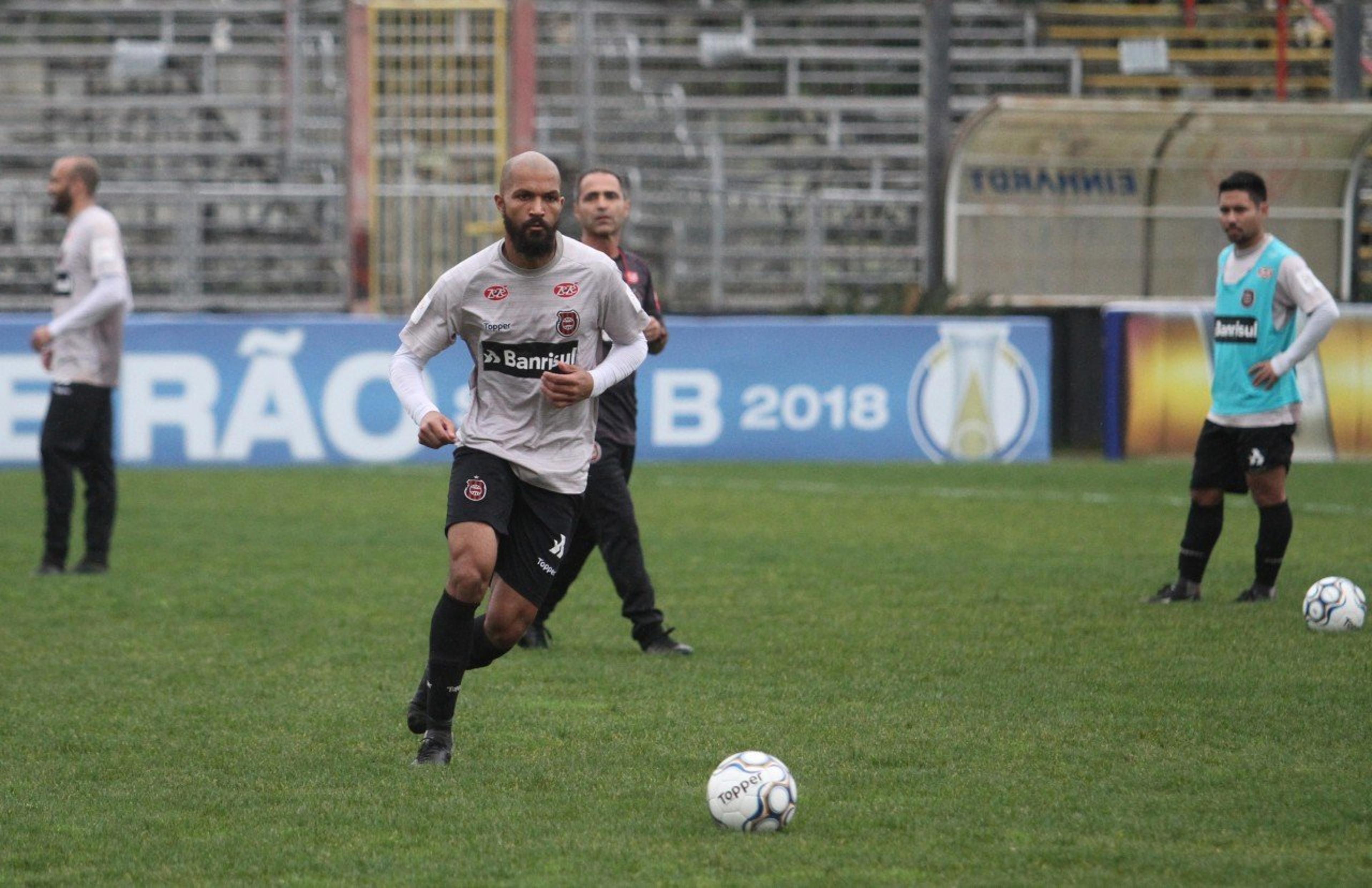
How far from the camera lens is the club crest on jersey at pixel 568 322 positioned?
19.0 ft

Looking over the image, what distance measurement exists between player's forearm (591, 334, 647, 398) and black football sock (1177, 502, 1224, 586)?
3891 mm

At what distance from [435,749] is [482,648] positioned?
15.6 inches

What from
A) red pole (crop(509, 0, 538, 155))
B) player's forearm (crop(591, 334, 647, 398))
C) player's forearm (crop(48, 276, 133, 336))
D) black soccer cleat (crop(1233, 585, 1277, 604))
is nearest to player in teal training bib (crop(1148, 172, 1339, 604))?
black soccer cleat (crop(1233, 585, 1277, 604))

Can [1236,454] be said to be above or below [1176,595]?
above

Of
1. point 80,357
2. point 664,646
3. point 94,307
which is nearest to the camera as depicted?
point 664,646

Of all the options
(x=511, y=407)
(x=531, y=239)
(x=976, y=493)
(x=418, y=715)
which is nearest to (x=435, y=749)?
(x=418, y=715)

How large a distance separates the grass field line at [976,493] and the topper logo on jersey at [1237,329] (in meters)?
4.39

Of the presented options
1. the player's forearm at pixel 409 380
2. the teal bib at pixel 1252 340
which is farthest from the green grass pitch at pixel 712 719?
the player's forearm at pixel 409 380

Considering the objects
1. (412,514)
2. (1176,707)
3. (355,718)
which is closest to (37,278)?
(412,514)

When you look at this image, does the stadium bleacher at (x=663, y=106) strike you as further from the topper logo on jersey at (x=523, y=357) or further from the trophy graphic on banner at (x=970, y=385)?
the topper logo on jersey at (x=523, y=357)

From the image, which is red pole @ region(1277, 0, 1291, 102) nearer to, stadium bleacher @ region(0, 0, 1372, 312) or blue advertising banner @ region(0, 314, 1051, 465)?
stadium bleacher @ region(0, 0, 1372, 312)

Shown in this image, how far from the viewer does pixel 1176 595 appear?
9008 mm

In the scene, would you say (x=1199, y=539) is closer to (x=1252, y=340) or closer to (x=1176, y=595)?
(x=1176, y=595)

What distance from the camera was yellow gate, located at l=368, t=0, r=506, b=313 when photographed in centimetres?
2034
